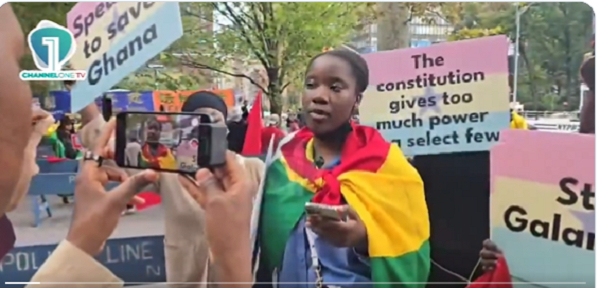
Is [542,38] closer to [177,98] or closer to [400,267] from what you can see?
[400,267]

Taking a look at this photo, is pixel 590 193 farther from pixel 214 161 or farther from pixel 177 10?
pixel 177 10

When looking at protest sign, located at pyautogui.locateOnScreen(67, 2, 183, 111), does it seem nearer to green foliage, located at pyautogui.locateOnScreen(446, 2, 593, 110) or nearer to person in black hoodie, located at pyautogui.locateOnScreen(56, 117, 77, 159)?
person in black hoodie, located at pyautogui.locateOnScreen(56, 117, 77, 159)

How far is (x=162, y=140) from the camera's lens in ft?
7.59

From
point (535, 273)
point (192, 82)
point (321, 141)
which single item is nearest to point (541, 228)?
point (535, 273)

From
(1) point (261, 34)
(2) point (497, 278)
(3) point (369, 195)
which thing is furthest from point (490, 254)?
(1) point (261, 34)

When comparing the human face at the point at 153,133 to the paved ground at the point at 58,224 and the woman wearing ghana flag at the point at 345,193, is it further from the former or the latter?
the woman wearing ghana flag at the point at 345,193

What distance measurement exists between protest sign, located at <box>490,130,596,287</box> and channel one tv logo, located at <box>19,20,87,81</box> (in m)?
1.41

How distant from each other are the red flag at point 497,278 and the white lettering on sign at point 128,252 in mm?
1089

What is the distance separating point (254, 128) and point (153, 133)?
0.33 meters

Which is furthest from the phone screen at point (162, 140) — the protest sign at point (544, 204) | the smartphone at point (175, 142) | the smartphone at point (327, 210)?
the protest sign at point (544, 204)

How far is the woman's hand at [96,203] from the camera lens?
7.75ft

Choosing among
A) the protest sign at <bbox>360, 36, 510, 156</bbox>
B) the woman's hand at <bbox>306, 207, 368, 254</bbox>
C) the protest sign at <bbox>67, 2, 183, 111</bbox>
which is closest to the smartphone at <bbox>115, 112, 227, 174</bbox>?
the protest sign at <bbox>67, 2, 183, 111</bbox>

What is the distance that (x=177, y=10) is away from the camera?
2314 mm

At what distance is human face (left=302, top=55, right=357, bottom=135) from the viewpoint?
7.72 ft
